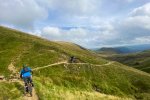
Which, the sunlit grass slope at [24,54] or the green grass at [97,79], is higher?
the sunlit grass slope at [24,54]

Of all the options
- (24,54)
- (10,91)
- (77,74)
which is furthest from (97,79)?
(10,91)

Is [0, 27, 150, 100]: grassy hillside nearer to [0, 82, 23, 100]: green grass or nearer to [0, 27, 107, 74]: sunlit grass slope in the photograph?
[0, 27, 107, 74]: sunlit grass slope

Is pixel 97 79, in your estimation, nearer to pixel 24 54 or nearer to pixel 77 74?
pixel 77 74

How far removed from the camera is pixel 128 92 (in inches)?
3563

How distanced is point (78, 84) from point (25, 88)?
40927mm

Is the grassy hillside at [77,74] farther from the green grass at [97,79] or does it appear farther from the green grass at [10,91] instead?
the green grass at [10,91]

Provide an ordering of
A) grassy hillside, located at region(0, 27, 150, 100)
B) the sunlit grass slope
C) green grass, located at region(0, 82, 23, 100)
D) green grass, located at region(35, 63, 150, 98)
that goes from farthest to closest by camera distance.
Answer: the sunlit grass slope → green grass, located at region(35, 63, 150, 98) → grassy hillside, located at region(0, 27, 150, 100) → green grass, located at region(0, 82, 23, 100)

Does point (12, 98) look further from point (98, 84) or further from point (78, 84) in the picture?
point (98, 84)

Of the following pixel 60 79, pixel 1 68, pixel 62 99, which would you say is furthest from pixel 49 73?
pixel 62 99

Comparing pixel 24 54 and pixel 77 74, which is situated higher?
pixel 24 54

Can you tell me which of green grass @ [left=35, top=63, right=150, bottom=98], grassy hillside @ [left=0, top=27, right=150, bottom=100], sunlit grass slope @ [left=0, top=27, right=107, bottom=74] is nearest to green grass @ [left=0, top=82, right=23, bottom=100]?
grassy hillside @ [left=0, top=27, right=150, bottom=100]

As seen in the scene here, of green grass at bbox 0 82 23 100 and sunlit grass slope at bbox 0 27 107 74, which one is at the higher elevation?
sunlit grass slope at bbox 0 27 107 74

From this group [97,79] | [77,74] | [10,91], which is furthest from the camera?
[97,79]

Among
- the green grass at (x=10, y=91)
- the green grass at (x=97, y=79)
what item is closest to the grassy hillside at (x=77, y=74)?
the green grass at (x=97, y=79)
